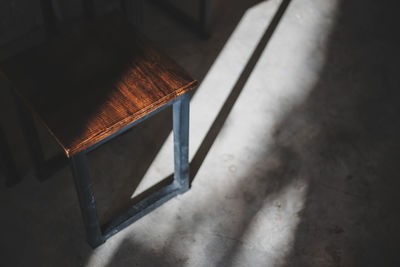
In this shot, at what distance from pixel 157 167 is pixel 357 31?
5.80 feet

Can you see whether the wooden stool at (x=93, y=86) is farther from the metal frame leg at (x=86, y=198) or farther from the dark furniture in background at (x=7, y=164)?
the dark furniture in background at (x=7, y=164)

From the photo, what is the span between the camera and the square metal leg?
1.77 metres

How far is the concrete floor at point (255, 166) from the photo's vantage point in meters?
2.18

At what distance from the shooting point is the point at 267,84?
2883 millimetres

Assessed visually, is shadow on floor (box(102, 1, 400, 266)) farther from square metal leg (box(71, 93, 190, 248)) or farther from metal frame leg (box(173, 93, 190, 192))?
metal frame leg (box(173, 93, 190, 192))

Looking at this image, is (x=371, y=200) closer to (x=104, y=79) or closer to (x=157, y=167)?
(x=157, y=167)

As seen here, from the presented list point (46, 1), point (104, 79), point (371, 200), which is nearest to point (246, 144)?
point (371, 200)

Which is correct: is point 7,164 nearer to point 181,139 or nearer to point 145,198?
point 145,198

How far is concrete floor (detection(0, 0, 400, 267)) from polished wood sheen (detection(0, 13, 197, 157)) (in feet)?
2.39

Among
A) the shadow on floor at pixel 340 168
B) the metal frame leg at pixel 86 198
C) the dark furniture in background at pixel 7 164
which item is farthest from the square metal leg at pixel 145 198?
the dark furniture in background at pixel 7 164

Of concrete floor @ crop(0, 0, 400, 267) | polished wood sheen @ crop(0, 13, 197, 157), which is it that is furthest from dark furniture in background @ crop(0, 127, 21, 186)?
polished wood sheen @ crop(0, 13, 197, 157)

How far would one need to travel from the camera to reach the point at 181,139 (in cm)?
205

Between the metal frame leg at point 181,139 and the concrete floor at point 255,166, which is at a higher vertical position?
the metal frame leg at point 181,139

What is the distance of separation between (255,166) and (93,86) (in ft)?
3.43
